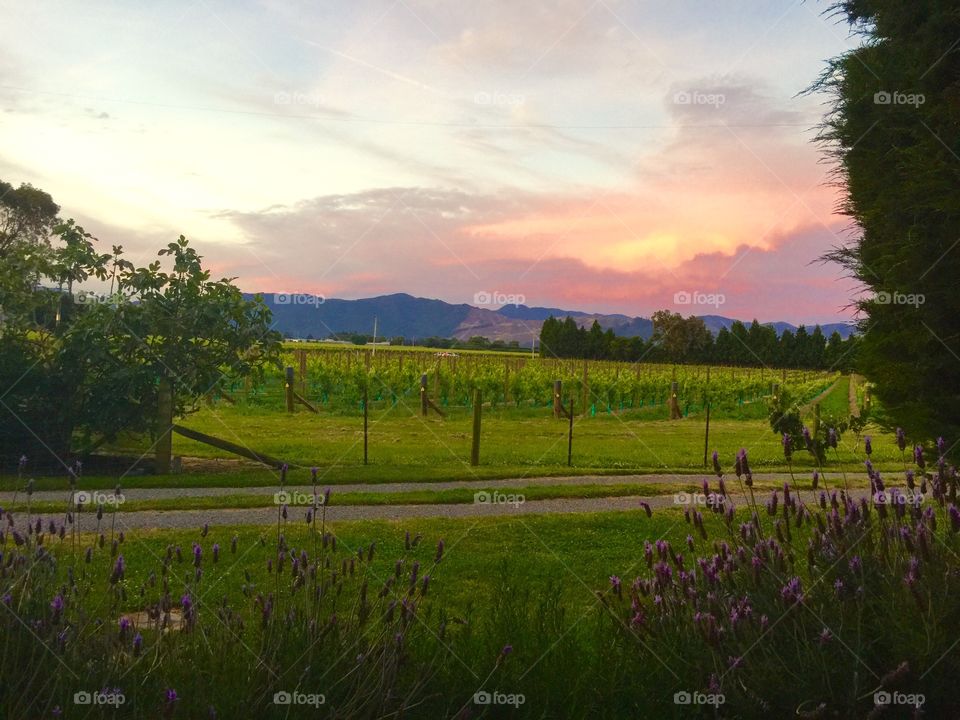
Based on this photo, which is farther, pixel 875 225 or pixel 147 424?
pixel 147 424

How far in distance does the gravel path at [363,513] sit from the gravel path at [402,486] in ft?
2.66

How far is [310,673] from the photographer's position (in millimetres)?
3992

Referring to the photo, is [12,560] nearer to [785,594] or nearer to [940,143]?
[785,594]

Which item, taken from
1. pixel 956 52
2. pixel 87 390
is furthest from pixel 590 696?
pixel 87 390

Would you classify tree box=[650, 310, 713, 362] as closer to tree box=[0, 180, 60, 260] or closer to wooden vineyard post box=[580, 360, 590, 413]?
wooden vineyard post box=[580, 360, 590, 413]

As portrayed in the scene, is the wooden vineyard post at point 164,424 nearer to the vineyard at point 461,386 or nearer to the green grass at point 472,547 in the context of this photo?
the green grass at point 472,547

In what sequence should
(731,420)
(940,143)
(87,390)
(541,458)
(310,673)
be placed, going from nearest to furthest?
(310,673) → (940,143) → (87,390) → (541,458) → (731,420)

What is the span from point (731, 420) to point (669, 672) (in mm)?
30809

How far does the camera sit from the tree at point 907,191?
803cm

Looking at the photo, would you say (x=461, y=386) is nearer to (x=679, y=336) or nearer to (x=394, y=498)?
(x=394, y=498)

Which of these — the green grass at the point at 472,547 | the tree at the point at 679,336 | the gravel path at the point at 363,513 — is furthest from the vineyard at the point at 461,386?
the tree at the point at 679,336

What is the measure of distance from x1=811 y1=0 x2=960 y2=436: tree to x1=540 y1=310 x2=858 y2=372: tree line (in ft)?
163

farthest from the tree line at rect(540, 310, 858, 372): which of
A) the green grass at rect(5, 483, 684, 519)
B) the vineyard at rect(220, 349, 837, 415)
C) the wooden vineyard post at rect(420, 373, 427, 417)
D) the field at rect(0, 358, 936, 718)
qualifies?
the green grass at rect(5, 483, 684, 519)

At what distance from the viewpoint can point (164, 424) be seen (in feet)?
51.4
